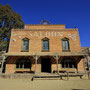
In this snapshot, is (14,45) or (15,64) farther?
(14,45)

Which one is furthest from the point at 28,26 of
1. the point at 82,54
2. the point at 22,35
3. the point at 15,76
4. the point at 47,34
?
the point at 82,54

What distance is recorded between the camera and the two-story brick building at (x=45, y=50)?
12.2m

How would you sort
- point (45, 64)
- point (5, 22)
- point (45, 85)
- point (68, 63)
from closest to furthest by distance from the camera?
point (45, 85) → point (68, 63) → point (45, 64) → point (5, 22)

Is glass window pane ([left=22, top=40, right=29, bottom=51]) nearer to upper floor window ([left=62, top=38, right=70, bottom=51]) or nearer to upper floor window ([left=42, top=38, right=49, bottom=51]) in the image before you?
upper floor window ([left=42, top=38, right=49, bottom=51])

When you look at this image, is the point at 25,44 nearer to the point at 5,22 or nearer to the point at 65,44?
the point at 65,44

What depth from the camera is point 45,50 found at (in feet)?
43.0

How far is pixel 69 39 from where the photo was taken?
45.1 ft

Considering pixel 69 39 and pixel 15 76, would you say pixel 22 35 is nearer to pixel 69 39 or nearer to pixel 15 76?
pixel 15 76

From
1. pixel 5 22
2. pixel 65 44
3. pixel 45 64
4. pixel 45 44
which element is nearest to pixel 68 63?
pixel 65 44

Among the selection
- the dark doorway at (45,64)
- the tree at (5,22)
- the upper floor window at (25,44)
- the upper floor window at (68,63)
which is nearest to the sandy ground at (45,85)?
the upper floor window at (68,63)

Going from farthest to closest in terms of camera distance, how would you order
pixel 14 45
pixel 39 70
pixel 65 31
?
pixel 65 31 < pixel 14 45 < pixel 39 70

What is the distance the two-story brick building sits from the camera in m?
12.2

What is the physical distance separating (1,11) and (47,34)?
49.7 ft

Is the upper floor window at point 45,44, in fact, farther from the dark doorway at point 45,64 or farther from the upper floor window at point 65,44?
the upper floor window at point 65,44
